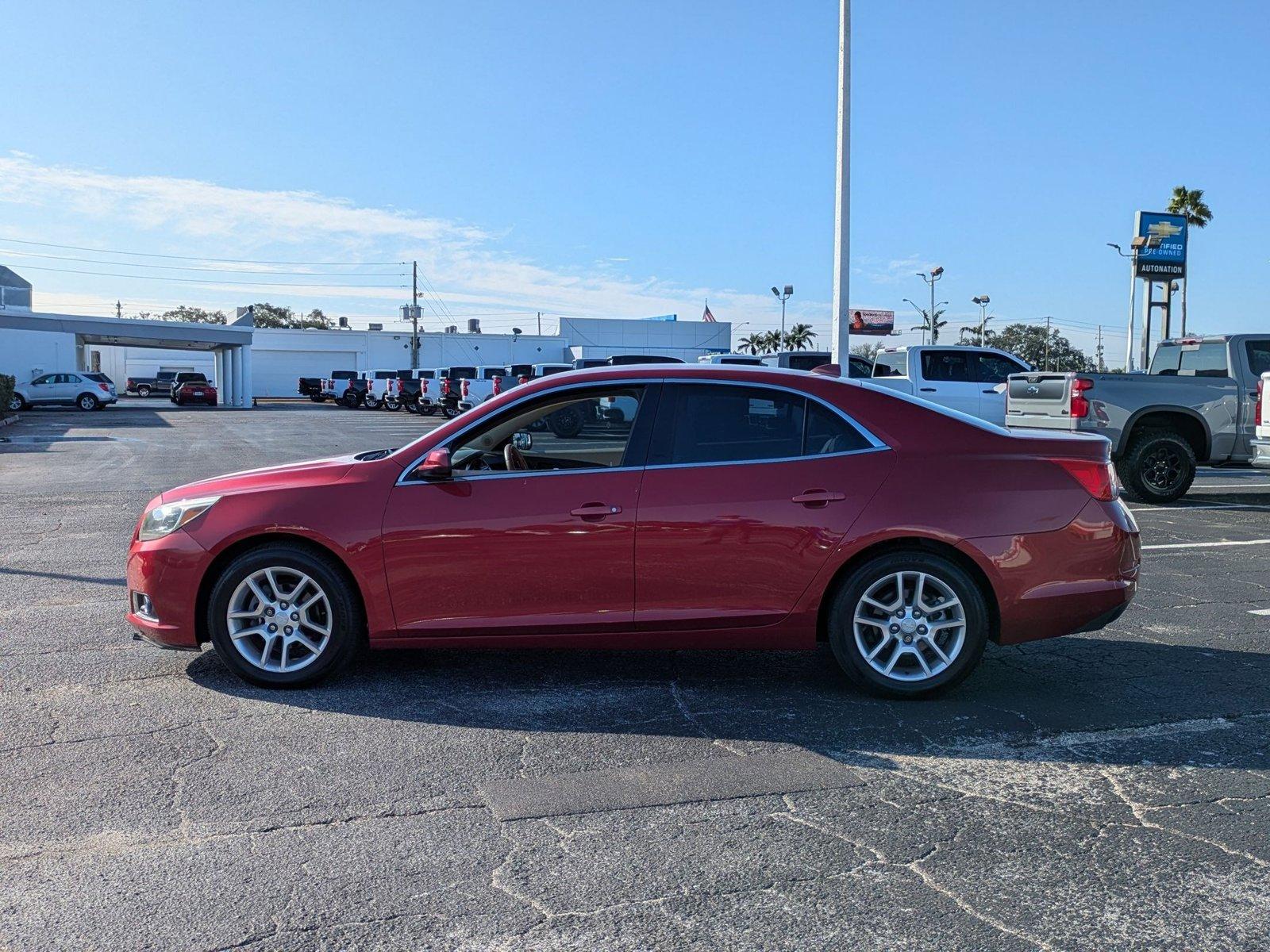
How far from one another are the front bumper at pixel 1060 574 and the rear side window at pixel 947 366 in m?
12.7

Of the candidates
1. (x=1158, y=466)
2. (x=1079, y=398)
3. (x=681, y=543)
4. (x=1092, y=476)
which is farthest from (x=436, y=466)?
(x=1158, y=466)

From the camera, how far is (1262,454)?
11.7 meters

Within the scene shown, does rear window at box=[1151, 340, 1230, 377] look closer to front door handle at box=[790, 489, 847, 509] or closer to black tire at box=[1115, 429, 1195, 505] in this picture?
black tire at box=[1115, 429, 1195, 505]

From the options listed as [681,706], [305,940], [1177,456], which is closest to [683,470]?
[681,706]

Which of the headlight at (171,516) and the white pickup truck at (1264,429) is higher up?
the white pickup truck at (1264,429)

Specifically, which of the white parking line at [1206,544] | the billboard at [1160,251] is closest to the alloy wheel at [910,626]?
the white parking line at [1206,544]

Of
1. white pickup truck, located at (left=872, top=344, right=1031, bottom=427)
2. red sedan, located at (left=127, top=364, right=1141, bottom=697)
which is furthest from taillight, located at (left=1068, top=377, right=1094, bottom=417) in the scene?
red sedan, located at (left=127, top=364, right=1141, bottom=697)

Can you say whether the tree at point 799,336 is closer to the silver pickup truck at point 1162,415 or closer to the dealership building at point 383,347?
the dealership building at point 383,347

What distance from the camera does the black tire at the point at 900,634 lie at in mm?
5129

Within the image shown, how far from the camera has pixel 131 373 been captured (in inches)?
3169

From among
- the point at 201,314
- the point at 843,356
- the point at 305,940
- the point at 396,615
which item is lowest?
the point at 305,940

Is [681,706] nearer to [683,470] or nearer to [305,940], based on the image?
[683,470]

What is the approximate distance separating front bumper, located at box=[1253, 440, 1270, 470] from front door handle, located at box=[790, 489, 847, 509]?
8.61 meters

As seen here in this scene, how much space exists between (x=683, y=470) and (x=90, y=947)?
10.1 feet
